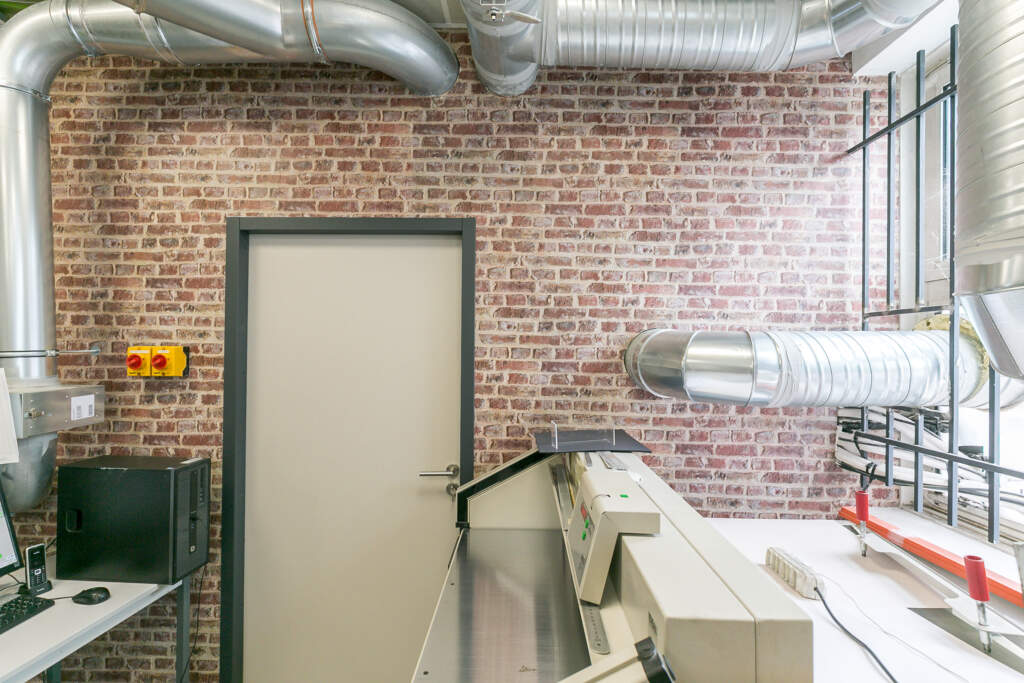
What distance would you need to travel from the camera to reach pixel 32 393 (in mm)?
1928

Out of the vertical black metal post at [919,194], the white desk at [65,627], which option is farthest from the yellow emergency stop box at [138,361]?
the vertical black metal post at [919,194]

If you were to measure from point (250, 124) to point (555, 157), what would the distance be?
56.3 inches

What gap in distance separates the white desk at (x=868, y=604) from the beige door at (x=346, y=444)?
1405 millimetres

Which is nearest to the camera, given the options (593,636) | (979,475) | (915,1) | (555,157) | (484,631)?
(593,636)

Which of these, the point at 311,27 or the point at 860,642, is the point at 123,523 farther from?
the point at 860,642

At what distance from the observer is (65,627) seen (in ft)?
5.45

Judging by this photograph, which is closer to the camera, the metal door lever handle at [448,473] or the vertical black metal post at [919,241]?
the vertical black metal post at [919,241]

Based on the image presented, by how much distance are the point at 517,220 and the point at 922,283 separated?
5.44 feet

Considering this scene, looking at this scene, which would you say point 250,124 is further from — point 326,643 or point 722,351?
point 326,643

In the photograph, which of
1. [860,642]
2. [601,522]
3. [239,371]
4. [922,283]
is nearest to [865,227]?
[922,283]

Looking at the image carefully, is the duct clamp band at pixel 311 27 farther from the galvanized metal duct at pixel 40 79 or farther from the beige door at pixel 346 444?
the beige door at pixel 346 444

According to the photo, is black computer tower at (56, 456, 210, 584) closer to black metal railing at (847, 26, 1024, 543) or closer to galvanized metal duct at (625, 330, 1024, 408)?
galvanized metal duct at (625, 330, 1024, 408)

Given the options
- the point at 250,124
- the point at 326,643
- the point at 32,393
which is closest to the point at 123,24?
the point at 250,124

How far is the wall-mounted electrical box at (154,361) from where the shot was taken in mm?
2268
